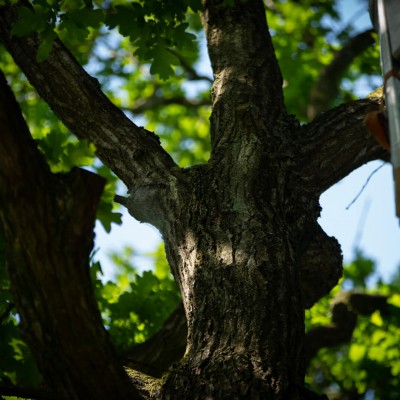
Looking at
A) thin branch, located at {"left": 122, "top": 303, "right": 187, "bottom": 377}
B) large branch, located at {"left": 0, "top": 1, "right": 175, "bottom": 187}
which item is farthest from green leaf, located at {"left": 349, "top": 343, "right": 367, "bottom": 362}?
large branch, located at {"left": 0, "top": 1, "right": 175, "bottom": 187}

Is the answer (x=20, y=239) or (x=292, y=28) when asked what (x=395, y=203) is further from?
(x=292, y=28)

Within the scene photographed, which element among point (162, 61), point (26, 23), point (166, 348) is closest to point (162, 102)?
point (162, 61)

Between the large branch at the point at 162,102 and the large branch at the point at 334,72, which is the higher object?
the large branch at the point at 162,102

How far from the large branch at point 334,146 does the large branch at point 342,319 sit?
7.26 ft

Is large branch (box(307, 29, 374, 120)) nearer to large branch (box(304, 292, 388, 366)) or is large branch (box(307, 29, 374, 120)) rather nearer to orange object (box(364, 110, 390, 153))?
large branch (box(304, 292, 388, 366))

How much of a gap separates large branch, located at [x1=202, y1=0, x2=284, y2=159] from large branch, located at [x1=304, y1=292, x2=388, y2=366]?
249cm

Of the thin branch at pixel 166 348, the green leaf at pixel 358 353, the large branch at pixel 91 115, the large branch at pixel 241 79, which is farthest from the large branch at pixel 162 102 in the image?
the large branch at pixel 91 115

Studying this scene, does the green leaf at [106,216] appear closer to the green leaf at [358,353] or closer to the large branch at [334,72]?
the green leaf at [358,353]

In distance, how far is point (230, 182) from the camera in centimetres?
328

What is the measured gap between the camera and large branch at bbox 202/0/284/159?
3518 millimetres

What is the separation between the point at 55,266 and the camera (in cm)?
231

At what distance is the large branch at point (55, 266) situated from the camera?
90.9 inches

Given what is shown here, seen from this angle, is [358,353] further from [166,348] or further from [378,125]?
[378,125]

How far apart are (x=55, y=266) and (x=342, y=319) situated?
12.9ft
